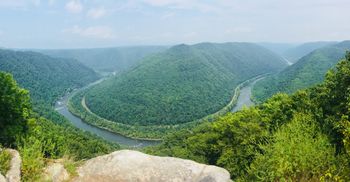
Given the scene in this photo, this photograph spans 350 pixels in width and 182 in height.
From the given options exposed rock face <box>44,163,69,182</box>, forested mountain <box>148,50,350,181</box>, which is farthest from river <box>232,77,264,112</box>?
exposed rock face <box>44,163,69,182</box>

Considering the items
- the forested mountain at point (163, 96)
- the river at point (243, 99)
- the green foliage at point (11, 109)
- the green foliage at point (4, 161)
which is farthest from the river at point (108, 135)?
the green foliage at point (4, 161)

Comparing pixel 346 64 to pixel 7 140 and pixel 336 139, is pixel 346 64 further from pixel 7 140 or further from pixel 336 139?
pixel 7 140

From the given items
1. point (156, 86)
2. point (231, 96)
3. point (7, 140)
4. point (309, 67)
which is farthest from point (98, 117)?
point (7, 140)

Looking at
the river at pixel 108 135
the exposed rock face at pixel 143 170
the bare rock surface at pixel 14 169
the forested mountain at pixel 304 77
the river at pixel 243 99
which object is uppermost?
the bare rock surface at pixel 14 169

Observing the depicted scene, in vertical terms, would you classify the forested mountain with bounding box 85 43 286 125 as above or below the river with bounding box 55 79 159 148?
above

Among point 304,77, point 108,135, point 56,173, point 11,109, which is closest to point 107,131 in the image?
point 108,135

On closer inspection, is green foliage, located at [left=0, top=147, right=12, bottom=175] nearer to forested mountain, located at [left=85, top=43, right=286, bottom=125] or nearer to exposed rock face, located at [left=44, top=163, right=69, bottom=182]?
exposed rock face, located at [left=44, top=163, right=69, bottom=182]

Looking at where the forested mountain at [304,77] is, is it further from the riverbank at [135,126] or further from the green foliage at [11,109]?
the green foliage at [11,109]
